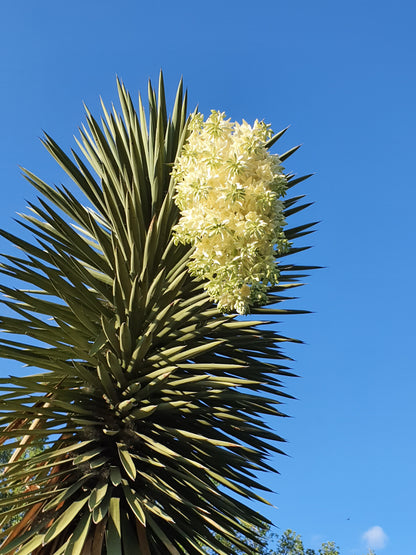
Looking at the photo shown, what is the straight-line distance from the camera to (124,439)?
3.85 meters

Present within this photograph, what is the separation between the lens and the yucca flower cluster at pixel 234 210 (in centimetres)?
282

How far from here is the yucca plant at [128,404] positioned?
355cm

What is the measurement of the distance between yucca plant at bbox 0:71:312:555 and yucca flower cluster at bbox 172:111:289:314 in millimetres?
343

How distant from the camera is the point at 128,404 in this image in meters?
3.71

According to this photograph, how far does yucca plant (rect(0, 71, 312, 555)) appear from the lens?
3.55m

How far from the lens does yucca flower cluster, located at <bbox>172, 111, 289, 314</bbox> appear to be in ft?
9.25

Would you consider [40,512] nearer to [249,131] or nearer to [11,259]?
[11,259]

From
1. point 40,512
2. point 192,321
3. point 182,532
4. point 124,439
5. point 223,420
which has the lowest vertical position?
point 40,512

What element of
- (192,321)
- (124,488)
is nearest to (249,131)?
(192,321)

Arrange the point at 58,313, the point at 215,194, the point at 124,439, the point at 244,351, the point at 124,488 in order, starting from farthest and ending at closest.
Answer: the point at 244,351
the point at 58,313
the point at 124,439
the point at 124,488
the point at 215,194

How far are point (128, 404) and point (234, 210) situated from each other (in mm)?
1571

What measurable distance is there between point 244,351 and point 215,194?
7.13 ft

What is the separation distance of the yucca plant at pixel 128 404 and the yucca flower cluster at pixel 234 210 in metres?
0.34

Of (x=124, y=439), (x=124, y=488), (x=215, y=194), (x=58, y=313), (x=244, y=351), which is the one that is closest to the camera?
(x=215, y=194)
